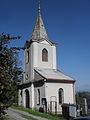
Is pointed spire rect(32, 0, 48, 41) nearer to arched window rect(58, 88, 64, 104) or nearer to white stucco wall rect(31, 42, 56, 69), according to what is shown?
white stucco wall rect(31, 42, 56, 69)

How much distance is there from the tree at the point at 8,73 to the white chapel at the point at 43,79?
94.8ft

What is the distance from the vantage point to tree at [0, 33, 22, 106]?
31.8ft

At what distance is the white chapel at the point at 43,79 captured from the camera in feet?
135

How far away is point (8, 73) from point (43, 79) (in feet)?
102

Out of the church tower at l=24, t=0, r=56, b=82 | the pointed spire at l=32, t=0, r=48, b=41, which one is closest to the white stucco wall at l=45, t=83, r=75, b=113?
the church tower at l=24, t=0, r=56, b=82

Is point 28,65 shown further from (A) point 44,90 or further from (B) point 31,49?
(A) point 44,90

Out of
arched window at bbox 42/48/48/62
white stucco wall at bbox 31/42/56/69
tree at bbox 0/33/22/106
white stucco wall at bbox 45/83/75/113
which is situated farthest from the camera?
arched window at bbox 42/48/48/62

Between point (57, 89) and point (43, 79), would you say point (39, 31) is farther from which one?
point (57, 89)

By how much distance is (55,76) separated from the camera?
A: 42625 millimetres

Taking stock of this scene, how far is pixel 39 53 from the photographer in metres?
45.4

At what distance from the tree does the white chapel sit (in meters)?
28.9

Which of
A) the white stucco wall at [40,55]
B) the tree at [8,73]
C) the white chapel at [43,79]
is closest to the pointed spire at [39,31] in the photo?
the white chapel at [43,79]

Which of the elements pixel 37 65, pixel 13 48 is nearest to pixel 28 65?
pixel 37 65

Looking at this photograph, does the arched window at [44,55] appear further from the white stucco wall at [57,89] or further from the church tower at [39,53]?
the white stucco wall at [57,89]
